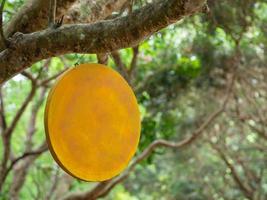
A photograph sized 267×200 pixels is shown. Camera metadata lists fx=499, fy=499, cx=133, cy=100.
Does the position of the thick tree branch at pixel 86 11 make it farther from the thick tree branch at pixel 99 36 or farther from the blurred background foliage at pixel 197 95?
the blurred background foliage at pixel 197 95

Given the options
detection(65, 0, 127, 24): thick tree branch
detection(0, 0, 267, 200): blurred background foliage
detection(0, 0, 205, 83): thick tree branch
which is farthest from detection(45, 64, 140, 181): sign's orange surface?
detection(0, 0, 267, 200): blurred background foliage

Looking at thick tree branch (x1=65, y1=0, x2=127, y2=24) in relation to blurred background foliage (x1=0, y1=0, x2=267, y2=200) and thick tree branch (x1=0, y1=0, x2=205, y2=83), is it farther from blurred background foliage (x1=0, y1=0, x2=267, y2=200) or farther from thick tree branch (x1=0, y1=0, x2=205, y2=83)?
blurred background foliage (x1=0, y1=0, x2=267, y2=200)

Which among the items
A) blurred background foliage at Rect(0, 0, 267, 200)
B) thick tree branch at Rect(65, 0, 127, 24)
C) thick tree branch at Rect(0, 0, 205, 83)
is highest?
thick tree branch at Rect(0, 0, 205, 83)

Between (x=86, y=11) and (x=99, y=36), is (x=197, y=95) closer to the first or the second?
(x=86, y=11)

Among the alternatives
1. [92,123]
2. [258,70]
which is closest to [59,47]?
[92,123]

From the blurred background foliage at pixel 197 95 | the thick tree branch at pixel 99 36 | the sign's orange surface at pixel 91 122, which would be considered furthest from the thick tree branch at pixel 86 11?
the blurred background foliage at pixel 197 95

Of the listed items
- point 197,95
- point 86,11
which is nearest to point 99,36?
point 86,11

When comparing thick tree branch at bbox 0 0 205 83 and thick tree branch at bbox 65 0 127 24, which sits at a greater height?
thick tree branch at bbox 0 0 205 83
